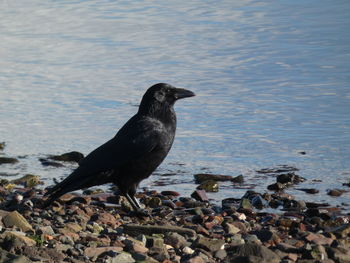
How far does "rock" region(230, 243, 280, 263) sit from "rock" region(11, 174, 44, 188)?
4.37m

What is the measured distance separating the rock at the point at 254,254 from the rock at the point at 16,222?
Answer: 160 cm

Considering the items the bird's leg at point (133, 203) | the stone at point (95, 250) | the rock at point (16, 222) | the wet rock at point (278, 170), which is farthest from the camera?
the wet rock at point (278, 170)

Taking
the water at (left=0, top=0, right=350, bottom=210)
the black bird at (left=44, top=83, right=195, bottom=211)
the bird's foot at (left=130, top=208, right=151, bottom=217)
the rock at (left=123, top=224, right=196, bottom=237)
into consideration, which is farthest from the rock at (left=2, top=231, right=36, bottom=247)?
the water at (left=0, top=0, right=350, bottom=210)

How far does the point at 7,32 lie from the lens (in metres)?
20.1

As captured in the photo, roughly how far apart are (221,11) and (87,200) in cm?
1348

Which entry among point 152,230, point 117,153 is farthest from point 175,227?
point 117,153

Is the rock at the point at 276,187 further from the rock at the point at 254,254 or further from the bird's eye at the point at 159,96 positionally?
the rock at the point at 254,254

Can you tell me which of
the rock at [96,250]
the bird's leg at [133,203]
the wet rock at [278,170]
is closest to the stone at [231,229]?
the bird's leg at [133,203]

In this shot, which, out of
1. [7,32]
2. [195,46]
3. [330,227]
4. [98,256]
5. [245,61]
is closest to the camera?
[98,256]

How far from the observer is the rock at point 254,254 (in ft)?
18.4

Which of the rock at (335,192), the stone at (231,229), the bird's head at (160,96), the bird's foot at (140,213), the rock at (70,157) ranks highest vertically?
the bird's head at (160,96)

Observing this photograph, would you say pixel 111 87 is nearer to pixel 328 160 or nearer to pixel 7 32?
pixel 328 160

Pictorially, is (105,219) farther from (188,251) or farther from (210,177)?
(210,177)

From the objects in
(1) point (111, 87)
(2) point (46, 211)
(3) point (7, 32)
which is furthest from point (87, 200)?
(3) point (7, 32)
